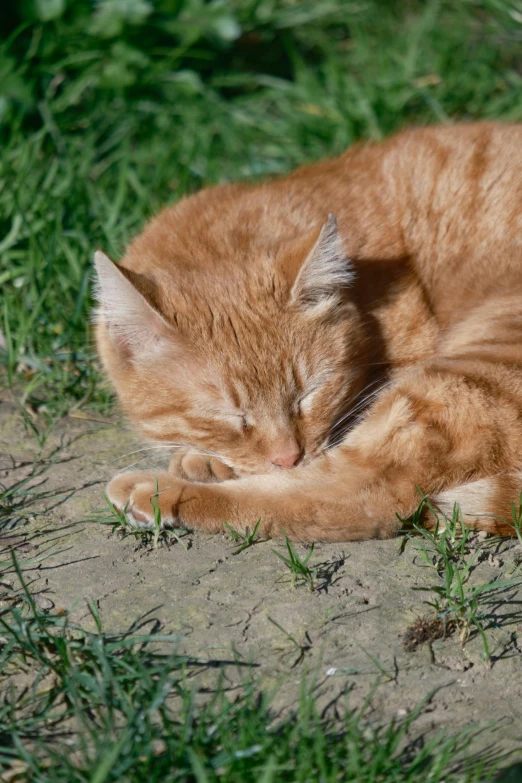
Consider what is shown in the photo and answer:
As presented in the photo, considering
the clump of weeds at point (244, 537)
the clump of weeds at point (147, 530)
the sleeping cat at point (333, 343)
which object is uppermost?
the sleeping cat at point (333, 343)

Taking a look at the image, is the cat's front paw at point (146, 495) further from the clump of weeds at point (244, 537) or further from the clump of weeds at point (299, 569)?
the clump of weeds at point (299, 569)

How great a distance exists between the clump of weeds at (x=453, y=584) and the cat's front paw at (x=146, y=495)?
2.36ft

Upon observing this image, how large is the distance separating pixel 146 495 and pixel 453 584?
3.21ft

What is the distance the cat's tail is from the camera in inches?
104

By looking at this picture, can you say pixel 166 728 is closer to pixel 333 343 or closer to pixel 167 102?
pixel 333 343

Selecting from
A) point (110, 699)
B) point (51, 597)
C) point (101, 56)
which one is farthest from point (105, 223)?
point (110, 699)

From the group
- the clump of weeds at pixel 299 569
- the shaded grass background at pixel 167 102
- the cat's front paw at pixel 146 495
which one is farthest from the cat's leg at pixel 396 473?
the shaded grass background at pixel 167 102

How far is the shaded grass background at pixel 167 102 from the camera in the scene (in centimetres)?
402

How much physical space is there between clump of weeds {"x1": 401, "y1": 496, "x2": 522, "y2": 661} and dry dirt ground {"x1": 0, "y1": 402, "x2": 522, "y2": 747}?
31 millimetres

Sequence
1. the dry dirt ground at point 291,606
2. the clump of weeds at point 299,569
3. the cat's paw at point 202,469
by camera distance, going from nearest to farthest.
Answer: the dry dirt ground at point 291,606 → the clump of weeds at point 299,569 → the cat's paw at point 202,469

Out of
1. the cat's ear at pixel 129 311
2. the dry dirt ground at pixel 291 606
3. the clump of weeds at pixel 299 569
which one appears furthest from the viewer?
the cat's ear at pixel 129 311

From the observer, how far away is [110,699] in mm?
2043

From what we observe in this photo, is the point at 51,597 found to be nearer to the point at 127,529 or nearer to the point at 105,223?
the point at 127,529

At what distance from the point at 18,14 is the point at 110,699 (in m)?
4.13
